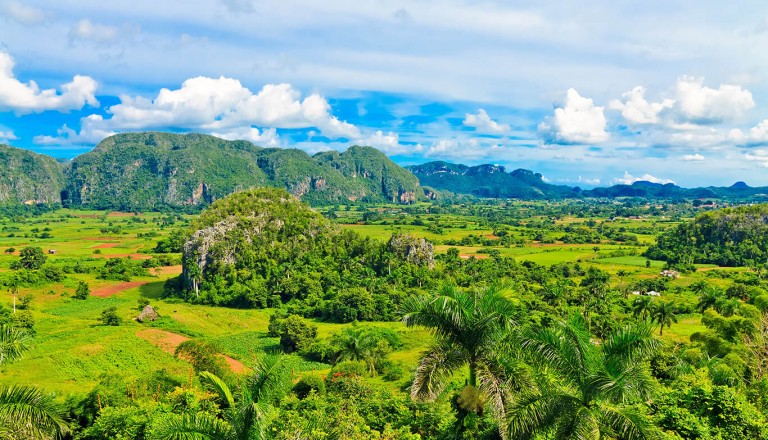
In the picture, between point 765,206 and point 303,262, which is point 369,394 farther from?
point 765,206

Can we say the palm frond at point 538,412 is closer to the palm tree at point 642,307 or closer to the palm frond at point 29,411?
the palm frond at point 29,411

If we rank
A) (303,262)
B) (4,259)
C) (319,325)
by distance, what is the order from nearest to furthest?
1. (319,325)
2. (303,262)
3. (4,259)

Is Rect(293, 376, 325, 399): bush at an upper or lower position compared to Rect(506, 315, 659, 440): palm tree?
lower

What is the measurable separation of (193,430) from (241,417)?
1.05 meters

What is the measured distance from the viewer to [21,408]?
12.4m

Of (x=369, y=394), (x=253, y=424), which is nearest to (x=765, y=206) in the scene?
(x=369, y=394)

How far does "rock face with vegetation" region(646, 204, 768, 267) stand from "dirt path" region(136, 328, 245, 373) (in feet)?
288

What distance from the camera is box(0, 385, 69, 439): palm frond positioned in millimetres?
12273

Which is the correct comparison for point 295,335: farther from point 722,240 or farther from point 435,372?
point 722,240

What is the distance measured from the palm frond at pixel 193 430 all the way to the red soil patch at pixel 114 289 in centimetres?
6773

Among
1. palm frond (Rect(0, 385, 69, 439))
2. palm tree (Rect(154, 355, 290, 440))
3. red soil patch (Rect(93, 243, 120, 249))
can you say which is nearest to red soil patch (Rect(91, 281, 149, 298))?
Answer: red soil patch (Rect(93, 243, 120, 249))

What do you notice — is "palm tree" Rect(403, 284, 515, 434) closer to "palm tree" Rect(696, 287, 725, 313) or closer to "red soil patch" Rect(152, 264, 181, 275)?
"palm tree" Rect(696, 287, 725, 313)

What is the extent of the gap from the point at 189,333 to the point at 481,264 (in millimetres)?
50871

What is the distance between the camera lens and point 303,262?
265 feet
